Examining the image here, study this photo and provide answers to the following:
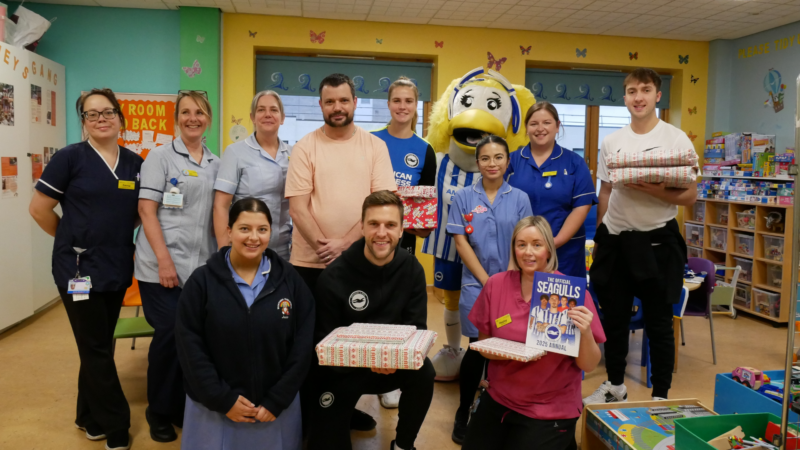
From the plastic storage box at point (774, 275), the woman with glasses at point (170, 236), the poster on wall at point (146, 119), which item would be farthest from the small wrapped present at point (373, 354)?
the plastic storage box at point (774, 275)

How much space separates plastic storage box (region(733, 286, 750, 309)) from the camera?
16.9 ft

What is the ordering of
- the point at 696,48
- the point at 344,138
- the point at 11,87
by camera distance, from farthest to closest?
1. the point at 696,48
2. the point at 11,87
3. the point at 344,138

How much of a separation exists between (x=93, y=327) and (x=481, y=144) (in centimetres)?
191

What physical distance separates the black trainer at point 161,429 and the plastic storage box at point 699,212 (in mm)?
5384

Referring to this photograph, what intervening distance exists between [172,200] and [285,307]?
2.75ft

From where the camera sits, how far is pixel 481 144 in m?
2.57

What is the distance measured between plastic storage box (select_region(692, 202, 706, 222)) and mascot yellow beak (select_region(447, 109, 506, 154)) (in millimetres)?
3722

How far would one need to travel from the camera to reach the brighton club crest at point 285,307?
1.98m

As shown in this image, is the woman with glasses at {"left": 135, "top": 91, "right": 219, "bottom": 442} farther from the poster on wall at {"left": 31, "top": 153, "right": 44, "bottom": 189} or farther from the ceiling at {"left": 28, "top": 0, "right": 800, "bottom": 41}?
the ceiling at {"left": 28, "top": 0, "right": 800, "bottom": 41}

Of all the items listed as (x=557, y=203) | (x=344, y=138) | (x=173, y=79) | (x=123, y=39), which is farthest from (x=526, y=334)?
(x=123, y=39)

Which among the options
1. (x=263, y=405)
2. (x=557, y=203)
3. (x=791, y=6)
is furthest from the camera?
(x=791, y=6)

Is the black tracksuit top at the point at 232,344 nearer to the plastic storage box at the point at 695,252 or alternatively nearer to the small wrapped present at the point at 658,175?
the small wrapped present at the point at 658,175

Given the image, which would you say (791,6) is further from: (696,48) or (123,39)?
(123,39)

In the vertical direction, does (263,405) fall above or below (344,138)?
below
